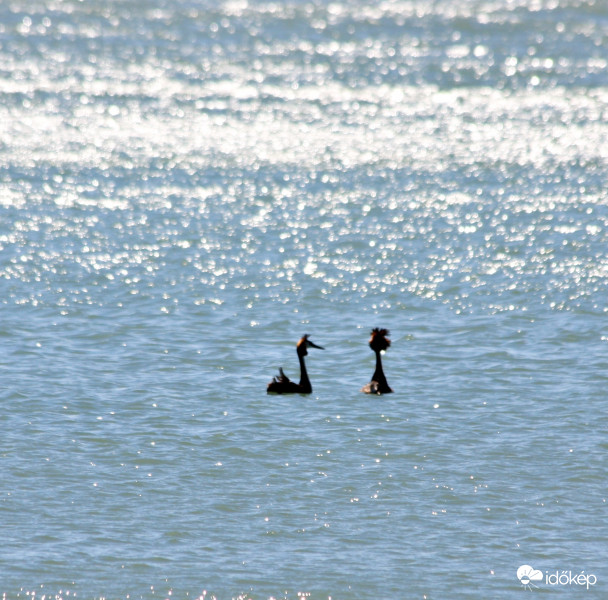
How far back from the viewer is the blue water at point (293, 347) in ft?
41.5

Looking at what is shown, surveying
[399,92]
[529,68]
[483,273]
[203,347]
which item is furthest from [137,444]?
[529,68]

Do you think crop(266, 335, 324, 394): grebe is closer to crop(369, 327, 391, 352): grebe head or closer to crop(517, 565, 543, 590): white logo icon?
crop(369, 327, 391, 352): grebe head

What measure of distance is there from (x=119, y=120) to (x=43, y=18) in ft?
119

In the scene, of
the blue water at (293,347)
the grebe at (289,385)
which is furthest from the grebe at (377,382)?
the grebe at (289,385)

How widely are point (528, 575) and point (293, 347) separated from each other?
8.49m

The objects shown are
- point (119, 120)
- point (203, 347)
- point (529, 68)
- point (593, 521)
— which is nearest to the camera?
point (593, 521)

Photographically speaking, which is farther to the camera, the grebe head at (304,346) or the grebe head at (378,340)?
the grebe head at (378,340)

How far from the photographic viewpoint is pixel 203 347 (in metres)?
19.8

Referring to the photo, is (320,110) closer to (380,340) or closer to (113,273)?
(113,273)

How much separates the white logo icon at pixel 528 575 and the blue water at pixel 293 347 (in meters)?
0.09

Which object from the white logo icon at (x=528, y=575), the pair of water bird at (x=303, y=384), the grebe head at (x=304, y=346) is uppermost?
the grebe head at (x=304, y=346)

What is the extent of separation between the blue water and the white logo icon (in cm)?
9

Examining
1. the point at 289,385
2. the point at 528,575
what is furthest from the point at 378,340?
the point at 528,575

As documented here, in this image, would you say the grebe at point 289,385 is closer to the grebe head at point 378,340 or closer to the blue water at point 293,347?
the blue water at point 293,347
